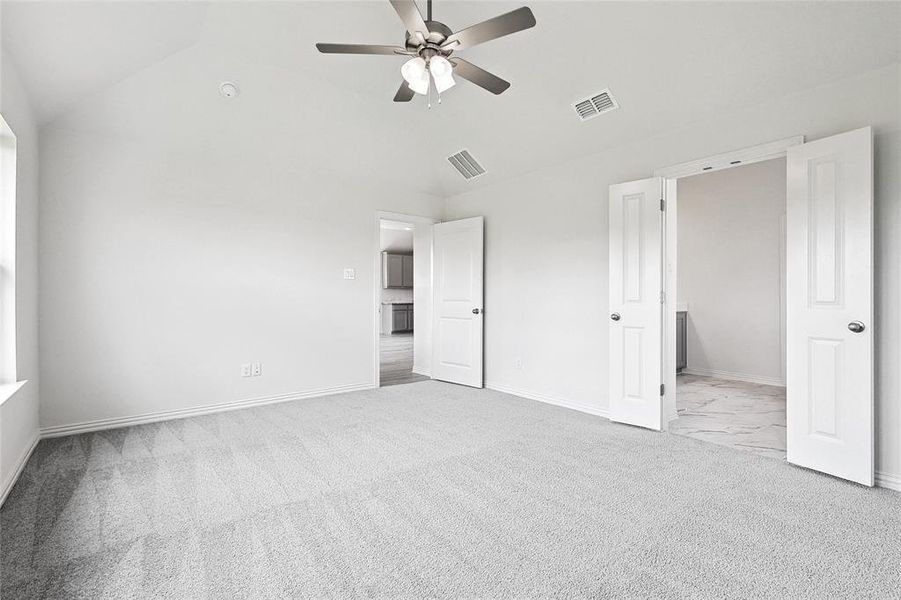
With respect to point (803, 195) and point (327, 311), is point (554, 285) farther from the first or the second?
point (327, 311)

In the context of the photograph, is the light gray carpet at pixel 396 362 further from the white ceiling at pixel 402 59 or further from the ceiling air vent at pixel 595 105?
the ceiling air vent at pixel 595 105

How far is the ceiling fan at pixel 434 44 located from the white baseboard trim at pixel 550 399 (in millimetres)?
2975

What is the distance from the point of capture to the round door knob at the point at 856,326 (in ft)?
8.12

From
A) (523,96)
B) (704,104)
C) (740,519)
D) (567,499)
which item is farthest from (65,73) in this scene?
(740,519)

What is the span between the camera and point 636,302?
3627 millimetres

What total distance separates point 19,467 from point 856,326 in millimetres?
5088

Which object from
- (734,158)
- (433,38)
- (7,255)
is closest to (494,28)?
(433,38)

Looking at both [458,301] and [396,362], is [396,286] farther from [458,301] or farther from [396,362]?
[458,301]

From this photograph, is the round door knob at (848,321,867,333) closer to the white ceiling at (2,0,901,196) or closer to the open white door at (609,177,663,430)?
the open white door at (609,177,663,430)

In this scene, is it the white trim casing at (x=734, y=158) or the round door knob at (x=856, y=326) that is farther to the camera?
the white trim casing at (x=734, y=158)

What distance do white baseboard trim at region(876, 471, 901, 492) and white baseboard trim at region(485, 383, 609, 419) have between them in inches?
69.7

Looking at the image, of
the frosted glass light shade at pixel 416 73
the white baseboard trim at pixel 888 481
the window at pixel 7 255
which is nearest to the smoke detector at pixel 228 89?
the window at pixel 7 255

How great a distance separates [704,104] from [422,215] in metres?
3.31

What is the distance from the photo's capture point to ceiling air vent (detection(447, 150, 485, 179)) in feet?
15.9
